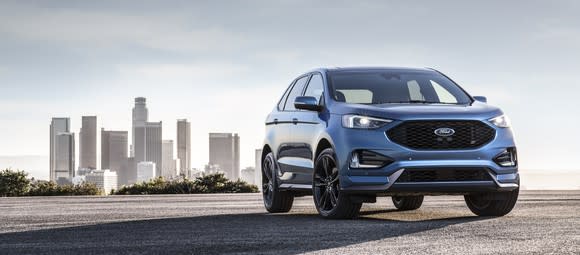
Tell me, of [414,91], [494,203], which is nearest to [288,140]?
[414,91]

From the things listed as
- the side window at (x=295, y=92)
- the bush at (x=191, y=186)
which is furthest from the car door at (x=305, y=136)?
the bush at (x=191, y=186)

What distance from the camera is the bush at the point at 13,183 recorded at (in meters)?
24.2

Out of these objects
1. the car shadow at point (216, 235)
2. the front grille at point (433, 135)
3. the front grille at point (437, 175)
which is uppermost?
the front grille at point (433, 135)

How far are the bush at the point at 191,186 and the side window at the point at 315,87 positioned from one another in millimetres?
12316

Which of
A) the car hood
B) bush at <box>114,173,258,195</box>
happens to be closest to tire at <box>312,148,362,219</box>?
the car hood

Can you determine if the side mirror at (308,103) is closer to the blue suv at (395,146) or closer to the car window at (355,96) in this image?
the blue suv at (395,146)

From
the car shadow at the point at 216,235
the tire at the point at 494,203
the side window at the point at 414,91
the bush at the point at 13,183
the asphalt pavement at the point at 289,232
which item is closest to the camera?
the asphalt pavement at the point at 289,232

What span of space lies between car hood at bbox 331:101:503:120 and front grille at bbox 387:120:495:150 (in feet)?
0.23

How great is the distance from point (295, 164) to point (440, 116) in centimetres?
238

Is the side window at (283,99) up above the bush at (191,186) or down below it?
above

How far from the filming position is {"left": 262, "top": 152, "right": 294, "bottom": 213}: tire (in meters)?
13.2

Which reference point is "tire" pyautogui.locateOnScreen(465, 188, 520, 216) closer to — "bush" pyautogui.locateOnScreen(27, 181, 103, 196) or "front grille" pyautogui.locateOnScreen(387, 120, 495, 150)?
"front grille" pyautogui.locateOnScreen(387, 120, 495, 150)

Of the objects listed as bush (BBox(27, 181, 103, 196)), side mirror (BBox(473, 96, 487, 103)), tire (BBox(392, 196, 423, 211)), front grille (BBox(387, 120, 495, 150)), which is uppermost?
side mirror (BBox(473, 96, 487, 103))

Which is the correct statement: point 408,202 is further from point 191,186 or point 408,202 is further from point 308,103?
point 191,186
